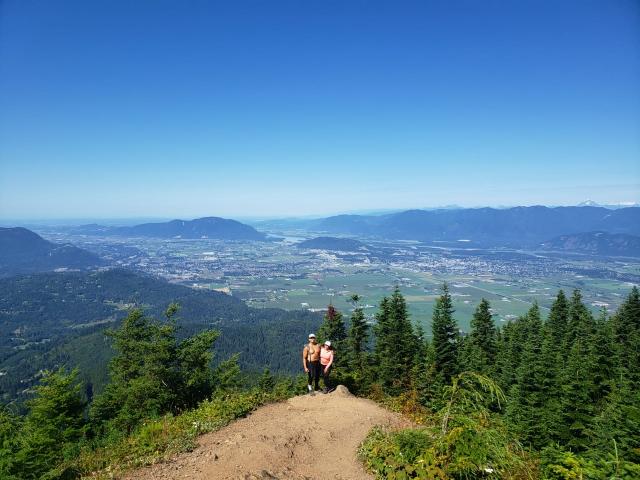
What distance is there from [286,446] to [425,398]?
2169cm

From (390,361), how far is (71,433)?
81.4 ft

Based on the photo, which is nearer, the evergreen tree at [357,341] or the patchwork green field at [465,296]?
the evergreen tree at [357,341]

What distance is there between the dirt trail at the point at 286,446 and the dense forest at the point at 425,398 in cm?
60

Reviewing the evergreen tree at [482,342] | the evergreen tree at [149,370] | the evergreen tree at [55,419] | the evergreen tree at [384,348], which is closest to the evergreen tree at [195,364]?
the evergreen tree at [149,370]

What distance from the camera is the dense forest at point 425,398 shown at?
474cm

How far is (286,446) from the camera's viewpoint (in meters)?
8.86

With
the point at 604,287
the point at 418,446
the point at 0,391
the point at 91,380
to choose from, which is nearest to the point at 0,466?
the point at 418,446

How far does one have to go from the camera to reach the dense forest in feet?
15.6

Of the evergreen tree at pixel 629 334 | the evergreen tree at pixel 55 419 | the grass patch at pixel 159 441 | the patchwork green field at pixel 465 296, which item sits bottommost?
the patchwork green field at pixel 465 296

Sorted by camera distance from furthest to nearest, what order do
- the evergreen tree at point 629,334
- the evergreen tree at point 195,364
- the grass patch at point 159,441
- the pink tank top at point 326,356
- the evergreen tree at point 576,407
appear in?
the evergreen tree at point 629,334 < the evergreen tree at point 195,364 < the evergreen tree at point 576,407 < the pink tank top at point 326,356 < the grass patch at point 159,441

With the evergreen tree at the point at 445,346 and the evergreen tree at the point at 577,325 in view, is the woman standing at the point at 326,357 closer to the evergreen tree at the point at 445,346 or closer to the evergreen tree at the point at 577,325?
the evergreen tree at the point at 445,346

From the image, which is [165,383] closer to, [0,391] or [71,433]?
[71,433]

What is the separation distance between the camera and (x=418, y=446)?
5.52m

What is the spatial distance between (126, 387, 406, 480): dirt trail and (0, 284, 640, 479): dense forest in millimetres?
604
